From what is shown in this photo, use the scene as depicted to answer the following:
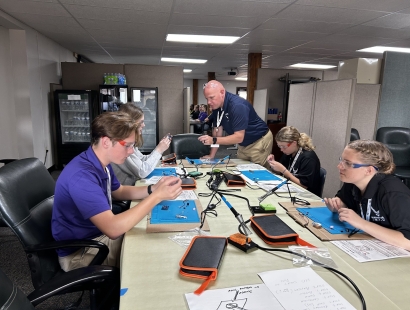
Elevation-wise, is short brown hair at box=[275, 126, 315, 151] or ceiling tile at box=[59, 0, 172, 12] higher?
ceiling tile at box=[59, 0, 172, 12]

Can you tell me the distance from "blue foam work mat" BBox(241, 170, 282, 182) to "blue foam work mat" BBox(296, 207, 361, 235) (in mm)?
614

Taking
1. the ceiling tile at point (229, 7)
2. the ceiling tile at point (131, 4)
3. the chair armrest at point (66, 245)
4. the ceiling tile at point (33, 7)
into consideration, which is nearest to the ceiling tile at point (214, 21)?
the ceiling tile at point (229, 7)

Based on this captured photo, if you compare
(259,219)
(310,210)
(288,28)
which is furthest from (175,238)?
(288,28)

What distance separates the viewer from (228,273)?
948 millimetres

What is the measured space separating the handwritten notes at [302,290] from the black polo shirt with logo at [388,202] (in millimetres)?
489

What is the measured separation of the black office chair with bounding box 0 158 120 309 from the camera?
1054mm

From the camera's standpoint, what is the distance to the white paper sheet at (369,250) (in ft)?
3.49

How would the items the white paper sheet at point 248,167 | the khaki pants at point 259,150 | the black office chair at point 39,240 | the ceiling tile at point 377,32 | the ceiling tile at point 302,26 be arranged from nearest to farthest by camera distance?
the black office chair at point 39,240
the white paper sheet at point 248,167
the khaki pants at point 259,150
the ceiling tile at point 302,26
the ceiling tile at point 377,32

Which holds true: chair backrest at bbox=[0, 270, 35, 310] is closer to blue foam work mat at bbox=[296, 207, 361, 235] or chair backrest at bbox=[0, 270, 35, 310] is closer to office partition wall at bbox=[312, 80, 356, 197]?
blue foam work mat at bbox=[296, 207, 361, 235]

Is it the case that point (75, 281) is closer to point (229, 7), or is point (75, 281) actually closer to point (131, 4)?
point (131, 4)

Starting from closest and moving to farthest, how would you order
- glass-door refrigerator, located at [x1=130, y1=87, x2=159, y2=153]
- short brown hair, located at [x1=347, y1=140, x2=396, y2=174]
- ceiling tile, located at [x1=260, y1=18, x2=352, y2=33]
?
short brown hair, located at [x1=347, y1=140, x2=396, y2=174], ceiling tile, located at [x1=260, y1=18, x2=352, y2=33], glass-door refrigerator, located at [x1=130, y1=87, x2=159, y2=153]

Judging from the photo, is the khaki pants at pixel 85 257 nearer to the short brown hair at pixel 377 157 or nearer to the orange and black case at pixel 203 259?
the orange and black case at pixel 203 259

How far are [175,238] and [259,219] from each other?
0.41m

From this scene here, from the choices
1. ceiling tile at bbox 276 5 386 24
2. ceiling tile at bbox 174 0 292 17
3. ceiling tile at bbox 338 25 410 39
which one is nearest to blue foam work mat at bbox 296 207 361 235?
ceiling tile at bbox 174 0 292 17
